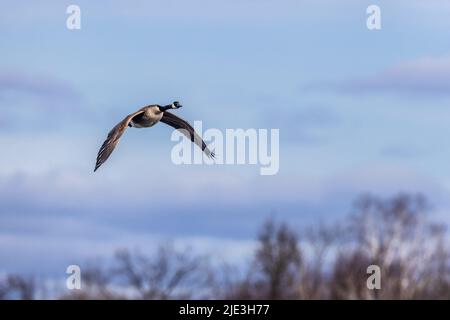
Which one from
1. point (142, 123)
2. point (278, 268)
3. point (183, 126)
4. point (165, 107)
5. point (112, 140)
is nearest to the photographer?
point (112, 140)

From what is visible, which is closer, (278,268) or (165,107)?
(165,107)

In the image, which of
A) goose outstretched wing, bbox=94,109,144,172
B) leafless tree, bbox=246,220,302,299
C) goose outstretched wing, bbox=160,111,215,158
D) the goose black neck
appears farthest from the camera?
leafless tree, bbox=246,220,302,299

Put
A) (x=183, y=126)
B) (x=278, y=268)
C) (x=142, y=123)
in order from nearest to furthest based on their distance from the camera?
(x=142, y=123) < (x=183, y=126) < (x=278, y=268)

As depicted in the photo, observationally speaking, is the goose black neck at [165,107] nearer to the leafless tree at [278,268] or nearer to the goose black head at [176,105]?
the goose black head at [176,105]

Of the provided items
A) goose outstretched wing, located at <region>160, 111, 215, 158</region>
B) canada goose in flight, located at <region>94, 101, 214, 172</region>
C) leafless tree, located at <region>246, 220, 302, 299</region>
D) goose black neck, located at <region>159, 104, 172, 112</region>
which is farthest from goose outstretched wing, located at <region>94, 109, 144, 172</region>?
leafless tree, located at <region>246, 220, 302, 299</region>

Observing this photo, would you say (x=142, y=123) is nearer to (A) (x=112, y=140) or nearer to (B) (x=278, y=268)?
(A) (x=112, y=140)

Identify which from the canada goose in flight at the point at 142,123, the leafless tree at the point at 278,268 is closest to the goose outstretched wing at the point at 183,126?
the canada goose in flight at the point at 142,123

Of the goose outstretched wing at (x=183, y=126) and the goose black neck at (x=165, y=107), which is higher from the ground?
the goose black neck at (x=165, y=107)

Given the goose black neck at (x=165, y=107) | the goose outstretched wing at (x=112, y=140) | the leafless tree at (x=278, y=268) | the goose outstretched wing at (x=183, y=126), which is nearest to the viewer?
the goose outstretched wing at (x=112, y=140)

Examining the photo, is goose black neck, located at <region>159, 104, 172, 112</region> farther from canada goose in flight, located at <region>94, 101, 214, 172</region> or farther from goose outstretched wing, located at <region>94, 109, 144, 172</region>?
goose outstretched wing, located at <region>94, 109, 144, 172</region>

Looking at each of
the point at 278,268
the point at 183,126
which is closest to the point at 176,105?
the point at 183,126

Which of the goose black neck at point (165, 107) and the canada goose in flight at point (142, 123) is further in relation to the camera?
the goose black neck at point (165, 107)
